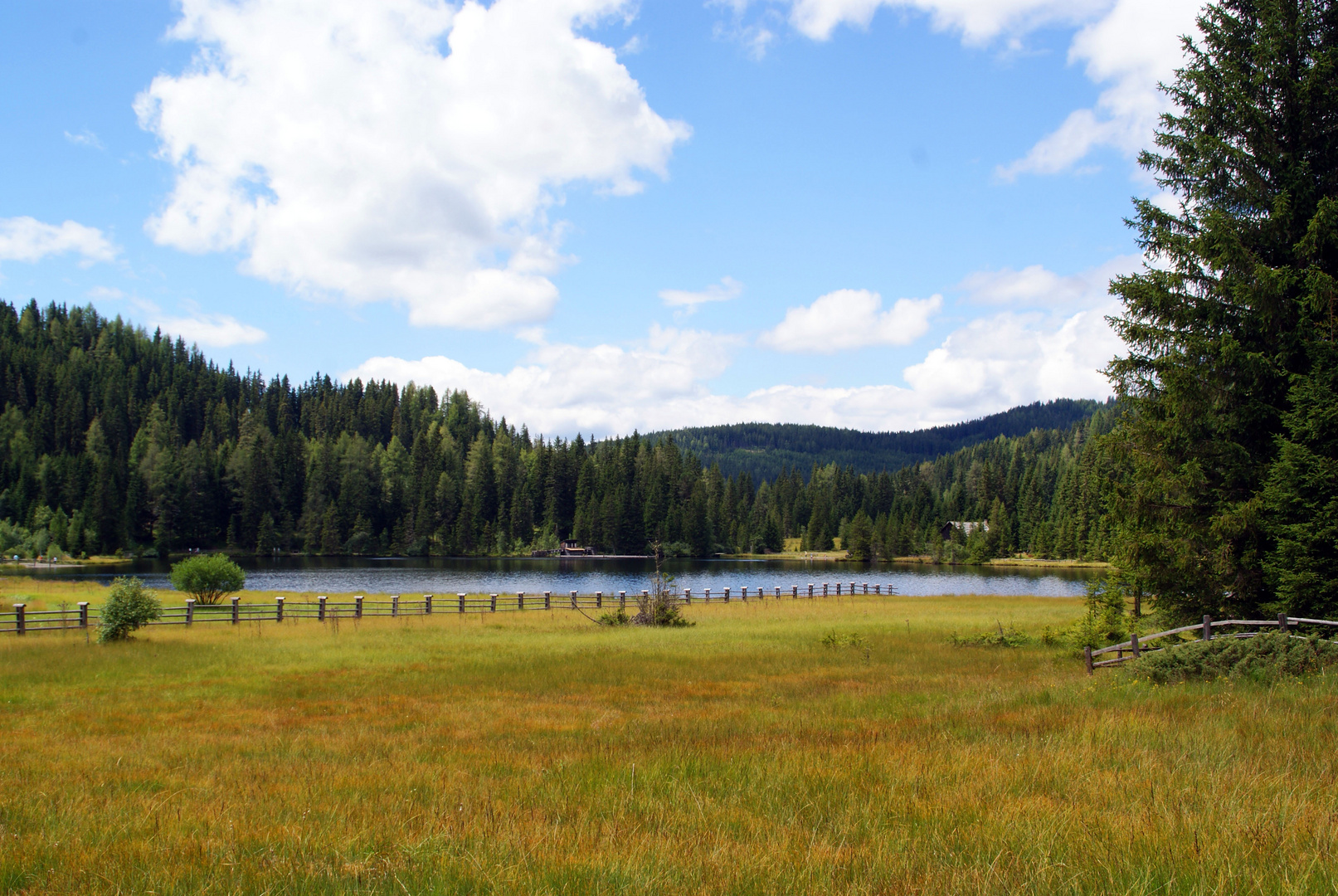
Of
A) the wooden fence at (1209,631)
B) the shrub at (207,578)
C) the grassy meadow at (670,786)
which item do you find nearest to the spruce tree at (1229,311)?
the wooden fence at (1209,631)

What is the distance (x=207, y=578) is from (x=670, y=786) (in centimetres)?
4119

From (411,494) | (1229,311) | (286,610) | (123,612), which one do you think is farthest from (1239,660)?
(411,494)

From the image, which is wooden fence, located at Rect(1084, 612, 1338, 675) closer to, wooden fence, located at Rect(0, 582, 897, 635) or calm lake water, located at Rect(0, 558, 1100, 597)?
wooden fence, located at Rect(0, 582, 897, 635)

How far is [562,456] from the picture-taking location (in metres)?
151

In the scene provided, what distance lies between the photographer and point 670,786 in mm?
7543

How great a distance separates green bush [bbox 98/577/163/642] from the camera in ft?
82.7

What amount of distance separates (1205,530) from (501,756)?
52.4ft

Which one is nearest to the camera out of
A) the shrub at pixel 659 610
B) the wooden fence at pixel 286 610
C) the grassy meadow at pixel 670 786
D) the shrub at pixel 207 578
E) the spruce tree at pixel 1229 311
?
the grassy meadow at pixel 670 786

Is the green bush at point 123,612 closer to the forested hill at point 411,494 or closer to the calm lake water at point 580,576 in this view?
the calm lake water at point 580,576

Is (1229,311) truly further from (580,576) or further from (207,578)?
(580,576)

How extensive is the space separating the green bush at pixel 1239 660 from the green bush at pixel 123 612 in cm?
2856

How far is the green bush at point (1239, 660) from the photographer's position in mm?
13562

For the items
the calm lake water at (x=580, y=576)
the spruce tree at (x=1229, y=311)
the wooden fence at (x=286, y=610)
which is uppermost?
the spruce tree at (x=1229, y=311)

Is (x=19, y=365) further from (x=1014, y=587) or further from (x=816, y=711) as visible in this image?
(x=816, y=711)
